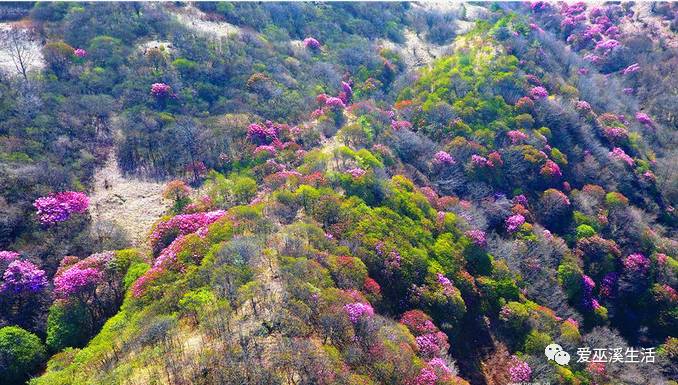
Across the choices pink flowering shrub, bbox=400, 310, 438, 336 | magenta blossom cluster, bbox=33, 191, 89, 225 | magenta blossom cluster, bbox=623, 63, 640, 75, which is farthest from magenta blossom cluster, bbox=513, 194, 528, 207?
magenta blossom cluster, bbox=623, 63, 640, 75

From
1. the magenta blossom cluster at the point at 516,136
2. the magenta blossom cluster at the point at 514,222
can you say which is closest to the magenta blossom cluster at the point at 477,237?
the magenta blossom cluster at the point at 514,222

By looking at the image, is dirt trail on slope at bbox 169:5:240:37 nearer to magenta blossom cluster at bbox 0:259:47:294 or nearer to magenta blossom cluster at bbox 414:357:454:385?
magenta blossom cluster at bbox 0:259:47:294

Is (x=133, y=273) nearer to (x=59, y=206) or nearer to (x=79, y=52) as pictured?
(x=59, y=206)

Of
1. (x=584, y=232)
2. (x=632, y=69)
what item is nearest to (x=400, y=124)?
(x=584, y=232)

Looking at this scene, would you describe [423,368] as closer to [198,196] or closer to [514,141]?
[198,196]

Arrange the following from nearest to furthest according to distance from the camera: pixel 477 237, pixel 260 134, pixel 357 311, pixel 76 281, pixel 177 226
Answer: pixel 357 311, pixel 76 281, pixel 177 226, pixel 477 237, pixel 260 134

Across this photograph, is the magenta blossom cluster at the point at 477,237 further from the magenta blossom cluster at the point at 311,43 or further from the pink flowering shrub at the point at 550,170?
the magenta blossom cluster at the point at 311,43
